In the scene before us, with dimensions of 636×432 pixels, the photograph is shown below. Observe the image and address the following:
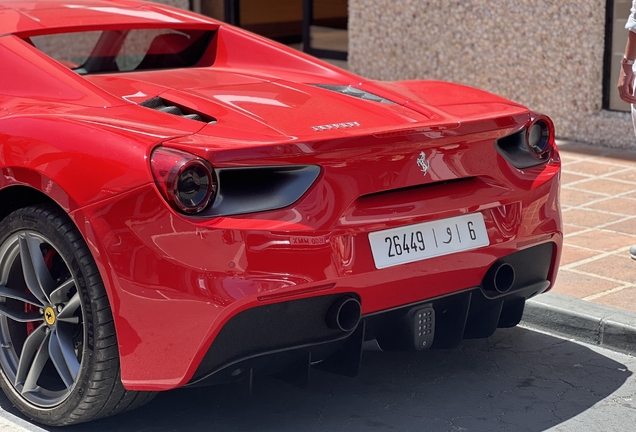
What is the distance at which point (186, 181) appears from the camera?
3176 mm

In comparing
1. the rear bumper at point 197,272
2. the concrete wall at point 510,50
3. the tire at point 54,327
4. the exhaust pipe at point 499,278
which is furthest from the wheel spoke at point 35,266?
the concrete wall at point 510,50

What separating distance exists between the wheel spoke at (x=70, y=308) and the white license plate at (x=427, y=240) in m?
0.97

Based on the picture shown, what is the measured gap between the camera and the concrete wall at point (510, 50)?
27.9ft

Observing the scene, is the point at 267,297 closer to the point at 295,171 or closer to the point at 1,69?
the point at 295,171

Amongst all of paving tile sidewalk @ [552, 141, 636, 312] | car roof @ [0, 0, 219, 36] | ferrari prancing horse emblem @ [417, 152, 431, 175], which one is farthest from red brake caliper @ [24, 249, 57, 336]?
paving tile sidewalk @ [552, 141, 636, 312]

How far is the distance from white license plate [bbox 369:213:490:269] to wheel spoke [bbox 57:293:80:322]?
0.97 meters

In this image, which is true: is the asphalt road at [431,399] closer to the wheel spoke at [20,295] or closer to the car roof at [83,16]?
the wheel spoke at [20,295]

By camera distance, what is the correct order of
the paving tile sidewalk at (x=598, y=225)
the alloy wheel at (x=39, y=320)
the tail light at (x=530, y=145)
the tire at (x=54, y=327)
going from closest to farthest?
the tire at (x=54, y=327)
the alloy wheel at (x=39, y=320)
the tail light at (x=530, y=145)
the paving tile sidewalk at (x=598, y=225)

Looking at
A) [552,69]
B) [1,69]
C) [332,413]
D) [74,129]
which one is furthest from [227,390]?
[552,69]

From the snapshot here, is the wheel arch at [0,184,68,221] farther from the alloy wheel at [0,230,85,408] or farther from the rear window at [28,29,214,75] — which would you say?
the rear window at [28,29,214,75]

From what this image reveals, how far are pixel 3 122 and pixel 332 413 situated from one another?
1504mm

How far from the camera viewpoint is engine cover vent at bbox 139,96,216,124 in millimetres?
3531

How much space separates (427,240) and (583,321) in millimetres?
1331

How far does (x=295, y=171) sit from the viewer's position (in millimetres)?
3283
